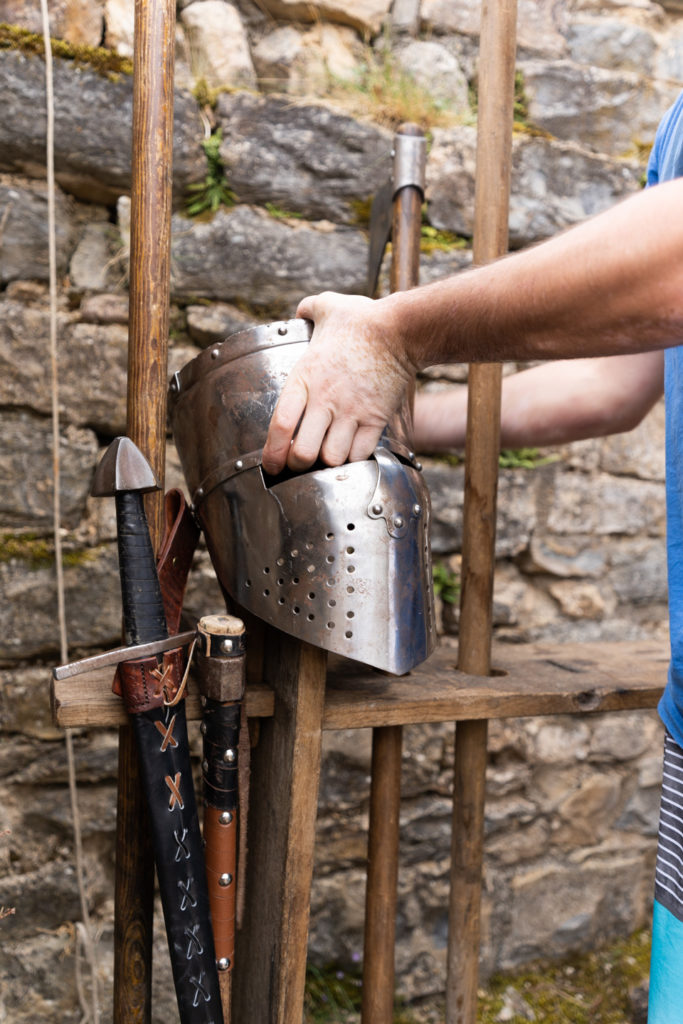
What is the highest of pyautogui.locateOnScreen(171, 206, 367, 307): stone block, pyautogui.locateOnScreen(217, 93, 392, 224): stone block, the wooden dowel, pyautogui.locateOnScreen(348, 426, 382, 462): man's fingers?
pyautogui.locateOnScreen(217, 93, 392, 224): stone block

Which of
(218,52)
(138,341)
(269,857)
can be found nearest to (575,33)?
(218,52)

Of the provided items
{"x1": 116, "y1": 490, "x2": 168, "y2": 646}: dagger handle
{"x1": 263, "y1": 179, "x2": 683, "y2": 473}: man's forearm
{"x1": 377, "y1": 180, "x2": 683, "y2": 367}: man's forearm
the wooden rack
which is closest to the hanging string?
the wooden rack

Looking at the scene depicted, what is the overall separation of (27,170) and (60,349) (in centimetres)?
34

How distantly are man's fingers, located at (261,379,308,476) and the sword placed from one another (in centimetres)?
15

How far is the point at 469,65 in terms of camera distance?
1914mm

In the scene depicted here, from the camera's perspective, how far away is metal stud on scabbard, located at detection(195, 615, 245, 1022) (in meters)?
1.01

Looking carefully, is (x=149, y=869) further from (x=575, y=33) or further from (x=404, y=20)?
(x=575, y=33)

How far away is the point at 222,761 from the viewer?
1.05m

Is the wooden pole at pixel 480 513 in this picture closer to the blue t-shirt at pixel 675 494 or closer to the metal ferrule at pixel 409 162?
the metal ferrule at pixel 409 162

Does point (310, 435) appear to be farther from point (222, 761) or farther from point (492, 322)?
point (222, 761)

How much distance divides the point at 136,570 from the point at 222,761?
27cm

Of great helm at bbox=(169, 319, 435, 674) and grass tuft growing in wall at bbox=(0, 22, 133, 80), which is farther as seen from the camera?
grass tuft growing in wall at bbox=(0, 22, 133, 80)

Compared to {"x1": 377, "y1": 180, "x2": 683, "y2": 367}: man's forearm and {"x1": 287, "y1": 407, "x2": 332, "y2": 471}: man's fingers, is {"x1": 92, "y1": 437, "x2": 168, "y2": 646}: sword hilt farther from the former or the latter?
{"x1": 377, "y1": 180, "x2": 683, "y2": 367}: man's forearm

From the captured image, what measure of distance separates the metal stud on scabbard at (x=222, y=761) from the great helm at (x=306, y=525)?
6cm
